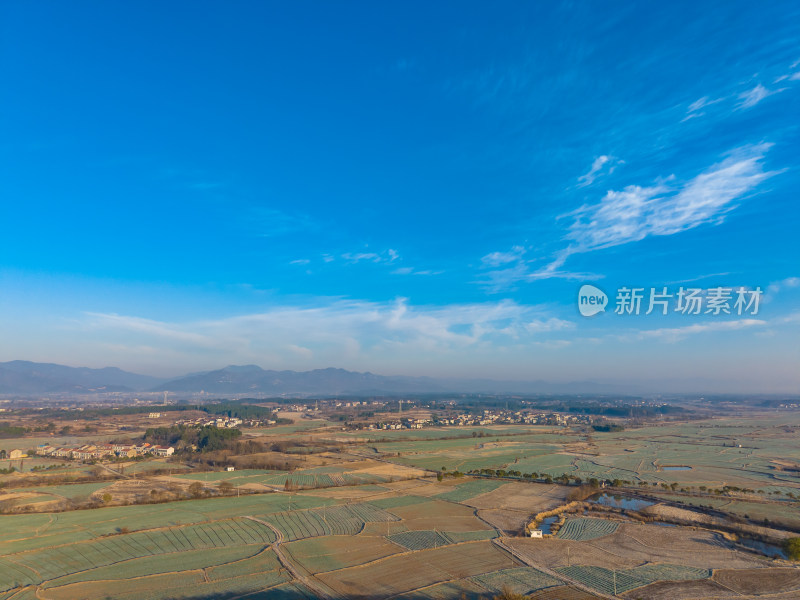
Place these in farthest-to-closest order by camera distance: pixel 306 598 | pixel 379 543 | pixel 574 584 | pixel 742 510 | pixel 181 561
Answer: pixel 742 510 < pixel 379 543 < pixel 181 561 < pixel 574 584 < pixel 306 598

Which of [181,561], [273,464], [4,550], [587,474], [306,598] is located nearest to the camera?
[306,598]

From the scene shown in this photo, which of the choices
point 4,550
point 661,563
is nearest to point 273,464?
point 4,550

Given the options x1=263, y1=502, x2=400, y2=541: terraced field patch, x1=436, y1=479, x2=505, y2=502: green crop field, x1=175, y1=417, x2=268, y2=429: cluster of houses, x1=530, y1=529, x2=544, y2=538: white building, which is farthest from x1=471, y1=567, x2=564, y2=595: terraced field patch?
x1=175, y1=417, x2=268, y2=429: cluster of houses

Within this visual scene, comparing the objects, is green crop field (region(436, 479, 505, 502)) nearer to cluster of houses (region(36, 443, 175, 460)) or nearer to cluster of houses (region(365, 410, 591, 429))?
cluster of houses (region(36, 443, 175, 460))

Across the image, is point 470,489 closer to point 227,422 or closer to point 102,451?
point 102,451

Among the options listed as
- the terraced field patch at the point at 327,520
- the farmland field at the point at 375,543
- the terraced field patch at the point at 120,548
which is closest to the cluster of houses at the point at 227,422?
the farmland field at the point at 375,543

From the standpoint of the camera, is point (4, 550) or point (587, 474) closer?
point (4, 550)

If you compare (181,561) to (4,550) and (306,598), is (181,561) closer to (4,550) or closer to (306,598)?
(306,598)
